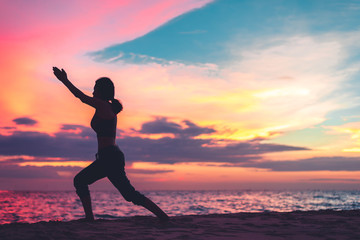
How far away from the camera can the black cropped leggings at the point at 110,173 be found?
505 cm

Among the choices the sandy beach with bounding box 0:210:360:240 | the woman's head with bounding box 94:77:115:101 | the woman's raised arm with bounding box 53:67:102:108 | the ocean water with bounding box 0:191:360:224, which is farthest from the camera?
the ocean water with bounding box 0:191:360:224

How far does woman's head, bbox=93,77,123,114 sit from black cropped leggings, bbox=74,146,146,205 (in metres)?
0.65

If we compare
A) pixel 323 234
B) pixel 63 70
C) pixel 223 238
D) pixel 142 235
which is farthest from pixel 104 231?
pixel 323 234

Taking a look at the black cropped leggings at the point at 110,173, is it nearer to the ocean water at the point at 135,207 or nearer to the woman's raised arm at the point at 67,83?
the woman's raised arm at the point at 67,83

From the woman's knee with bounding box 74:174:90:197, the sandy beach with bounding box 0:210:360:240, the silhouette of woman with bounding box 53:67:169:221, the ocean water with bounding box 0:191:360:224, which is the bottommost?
the ocean water with bounding box 0:191:360:224

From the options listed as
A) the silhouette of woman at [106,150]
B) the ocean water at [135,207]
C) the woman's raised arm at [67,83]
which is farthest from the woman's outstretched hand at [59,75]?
the ocean water at [135,207]

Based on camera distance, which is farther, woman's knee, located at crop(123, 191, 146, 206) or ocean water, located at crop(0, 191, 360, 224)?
ocean water, located at crop(0, 191, 360, 224)

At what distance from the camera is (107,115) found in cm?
507

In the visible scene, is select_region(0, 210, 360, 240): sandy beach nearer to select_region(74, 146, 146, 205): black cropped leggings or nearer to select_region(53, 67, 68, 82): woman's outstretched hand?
select_region(74, 146, 146, 205): black cropped leggings

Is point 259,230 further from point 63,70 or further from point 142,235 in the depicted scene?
point 63,70

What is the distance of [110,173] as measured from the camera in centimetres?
508

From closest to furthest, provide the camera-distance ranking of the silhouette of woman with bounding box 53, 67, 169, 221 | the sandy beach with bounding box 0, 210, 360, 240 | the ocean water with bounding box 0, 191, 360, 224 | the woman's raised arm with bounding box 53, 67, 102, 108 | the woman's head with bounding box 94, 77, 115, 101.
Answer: the sandy beach with bounding box 0, 210, 360, 240, the woman's raised arm with bounding box 53, 67, 102, 108, the silhouette of woman with bounding box 53, 67, 169, 221, the woman's head with bounding box 94, 77, 115, 101, the ocean water with bounding box 0, 191, 360, 224

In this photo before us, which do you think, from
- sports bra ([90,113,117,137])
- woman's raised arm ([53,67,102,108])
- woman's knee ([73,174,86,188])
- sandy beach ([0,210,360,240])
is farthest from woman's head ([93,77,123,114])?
sandy beach ([0,210,360,240])

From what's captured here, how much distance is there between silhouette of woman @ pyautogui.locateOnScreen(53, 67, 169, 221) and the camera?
504 centimetres
